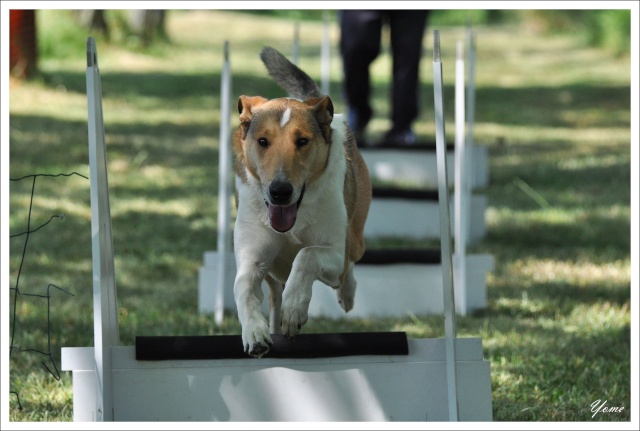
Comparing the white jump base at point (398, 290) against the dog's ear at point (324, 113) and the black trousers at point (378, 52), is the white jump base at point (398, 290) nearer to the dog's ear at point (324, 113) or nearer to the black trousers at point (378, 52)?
the black trousers at point (378, 52)

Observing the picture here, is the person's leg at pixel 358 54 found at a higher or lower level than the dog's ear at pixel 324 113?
higher

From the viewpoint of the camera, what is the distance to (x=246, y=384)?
4.35 metres

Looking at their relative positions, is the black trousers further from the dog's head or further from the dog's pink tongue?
the dog's pink tongue

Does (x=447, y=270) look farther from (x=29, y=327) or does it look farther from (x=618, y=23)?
(x=618, y=23)

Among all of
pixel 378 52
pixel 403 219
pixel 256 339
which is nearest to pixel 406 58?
pixel 378 52

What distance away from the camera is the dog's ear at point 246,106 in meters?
4.48

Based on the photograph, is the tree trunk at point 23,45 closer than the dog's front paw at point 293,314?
No

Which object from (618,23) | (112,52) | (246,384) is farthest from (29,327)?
(618,23)

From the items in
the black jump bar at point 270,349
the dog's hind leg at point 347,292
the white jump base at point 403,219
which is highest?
the white jump base at point 403,219

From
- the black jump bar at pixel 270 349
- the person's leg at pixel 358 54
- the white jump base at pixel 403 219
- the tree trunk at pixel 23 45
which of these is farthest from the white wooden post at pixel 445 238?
the tree trunk at pixel 23 45

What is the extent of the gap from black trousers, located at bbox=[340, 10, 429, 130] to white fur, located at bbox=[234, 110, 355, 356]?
3934 millimetres

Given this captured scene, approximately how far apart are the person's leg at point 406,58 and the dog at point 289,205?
12.7ft

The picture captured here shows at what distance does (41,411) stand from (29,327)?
1.73 m

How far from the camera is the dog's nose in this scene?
417 cm
